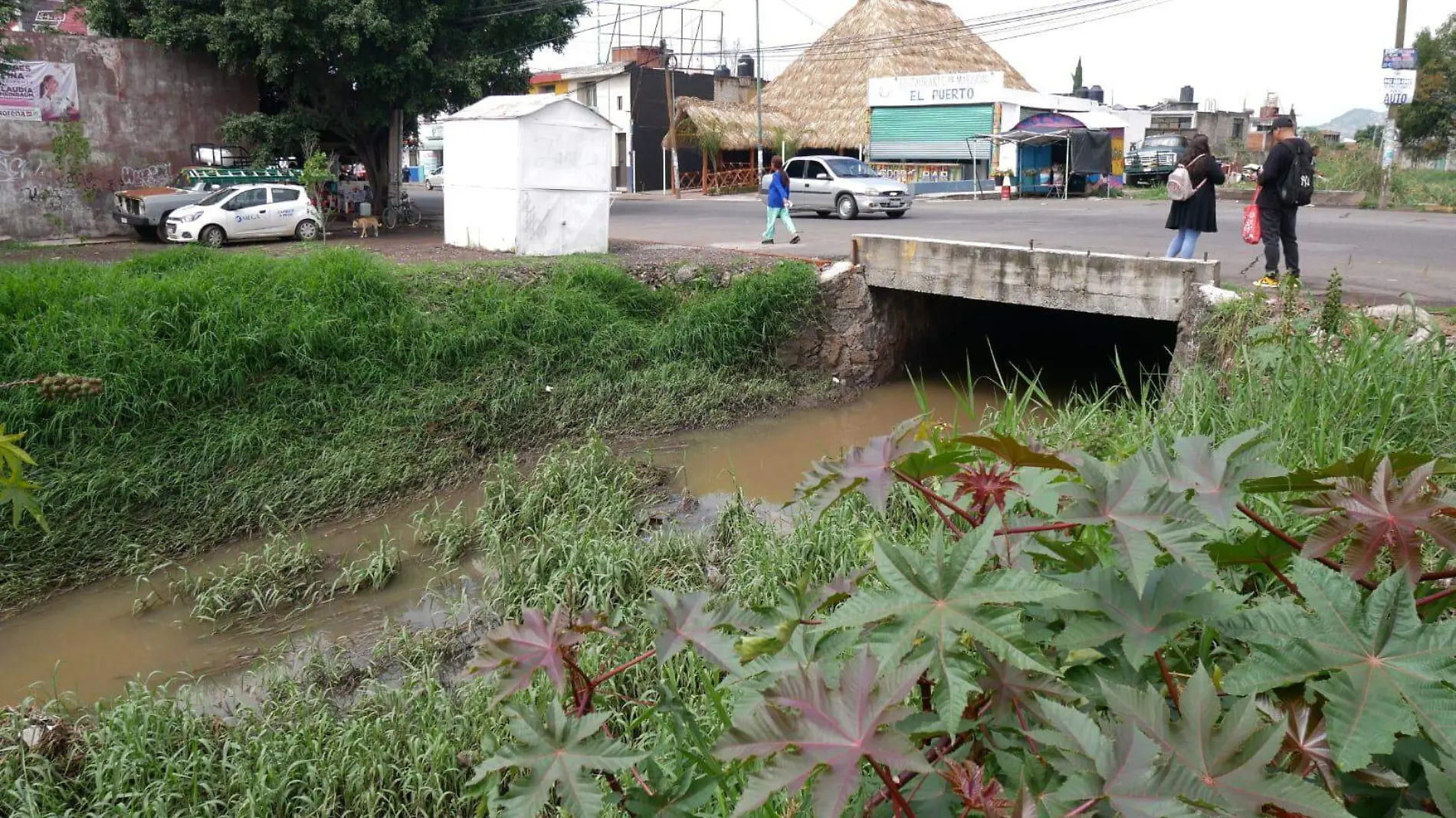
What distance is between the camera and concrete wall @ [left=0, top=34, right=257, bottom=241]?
1761 cm

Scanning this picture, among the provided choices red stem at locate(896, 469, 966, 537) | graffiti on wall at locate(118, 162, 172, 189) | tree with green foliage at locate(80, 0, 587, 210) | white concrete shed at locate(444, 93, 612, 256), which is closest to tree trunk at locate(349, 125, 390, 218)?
tree with green foliage at locate(80, 0, 587, 210)

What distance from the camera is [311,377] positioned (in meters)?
9.91

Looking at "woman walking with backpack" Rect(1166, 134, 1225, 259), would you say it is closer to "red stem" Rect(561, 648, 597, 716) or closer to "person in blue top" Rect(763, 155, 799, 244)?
"person in blue top" Rect(763, 155, 799, 244)

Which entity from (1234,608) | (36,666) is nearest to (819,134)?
(36,666)

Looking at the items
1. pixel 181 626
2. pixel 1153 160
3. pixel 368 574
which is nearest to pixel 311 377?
pixel 368 574

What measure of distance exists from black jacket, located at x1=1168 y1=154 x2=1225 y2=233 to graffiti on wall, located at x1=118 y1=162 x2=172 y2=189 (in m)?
17.9

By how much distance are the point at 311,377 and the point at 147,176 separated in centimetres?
1239

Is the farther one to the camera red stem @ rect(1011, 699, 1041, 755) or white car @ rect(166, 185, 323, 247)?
white car @ rect(166, 185, 323, 247)

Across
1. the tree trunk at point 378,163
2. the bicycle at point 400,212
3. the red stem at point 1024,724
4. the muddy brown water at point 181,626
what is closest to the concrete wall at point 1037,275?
the muddy brown water at point 181,626

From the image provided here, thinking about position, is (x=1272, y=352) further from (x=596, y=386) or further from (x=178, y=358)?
(x=178, y=358)

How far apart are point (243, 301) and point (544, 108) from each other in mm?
5468

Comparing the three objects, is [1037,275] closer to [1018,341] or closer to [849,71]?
[1018,341]

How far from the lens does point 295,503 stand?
28.5 feet

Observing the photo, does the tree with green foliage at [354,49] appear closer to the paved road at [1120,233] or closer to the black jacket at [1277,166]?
the paved road at [1120,233]
